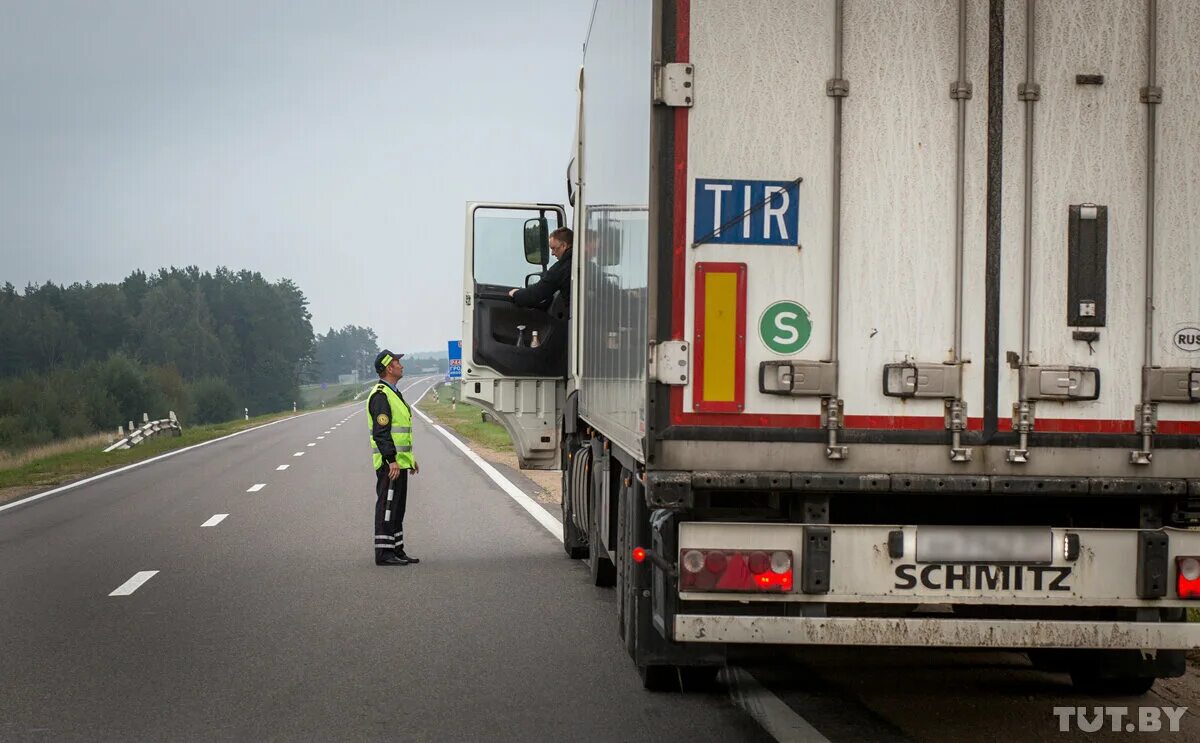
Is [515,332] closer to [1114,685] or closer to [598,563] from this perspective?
[598,563]

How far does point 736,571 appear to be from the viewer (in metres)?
5.41

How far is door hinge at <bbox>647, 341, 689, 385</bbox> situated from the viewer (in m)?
5.31

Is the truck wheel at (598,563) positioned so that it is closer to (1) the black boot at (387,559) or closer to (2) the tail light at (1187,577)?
(1) the black boot at (387,559)

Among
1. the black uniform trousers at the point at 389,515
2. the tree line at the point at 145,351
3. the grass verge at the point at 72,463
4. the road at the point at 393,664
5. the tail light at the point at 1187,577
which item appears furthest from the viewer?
the tree line at the point at 145,351

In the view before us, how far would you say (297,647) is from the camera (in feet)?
25.9

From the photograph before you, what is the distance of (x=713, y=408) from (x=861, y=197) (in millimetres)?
989

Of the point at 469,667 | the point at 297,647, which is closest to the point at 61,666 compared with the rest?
the point at 297,647

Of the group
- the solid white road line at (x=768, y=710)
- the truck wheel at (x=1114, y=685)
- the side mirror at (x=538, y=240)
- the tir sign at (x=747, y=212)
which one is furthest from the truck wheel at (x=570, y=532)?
the tir sign at (x=747, y=212)

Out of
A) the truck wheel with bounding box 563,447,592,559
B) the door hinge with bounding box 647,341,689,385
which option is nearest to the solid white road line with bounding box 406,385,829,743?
the door hinge with bounding box 647,341,689,385

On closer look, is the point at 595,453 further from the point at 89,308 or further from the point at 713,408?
the point at 89,308

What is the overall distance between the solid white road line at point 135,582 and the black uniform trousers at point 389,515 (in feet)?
5.81

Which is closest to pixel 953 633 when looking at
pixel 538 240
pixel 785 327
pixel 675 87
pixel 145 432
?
pixel 785 327

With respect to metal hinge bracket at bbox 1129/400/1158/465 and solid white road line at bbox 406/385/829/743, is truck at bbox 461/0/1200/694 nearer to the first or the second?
metal hinge bracket at bbox 1129/400/1158/465

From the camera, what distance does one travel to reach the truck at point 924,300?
17.5ft
